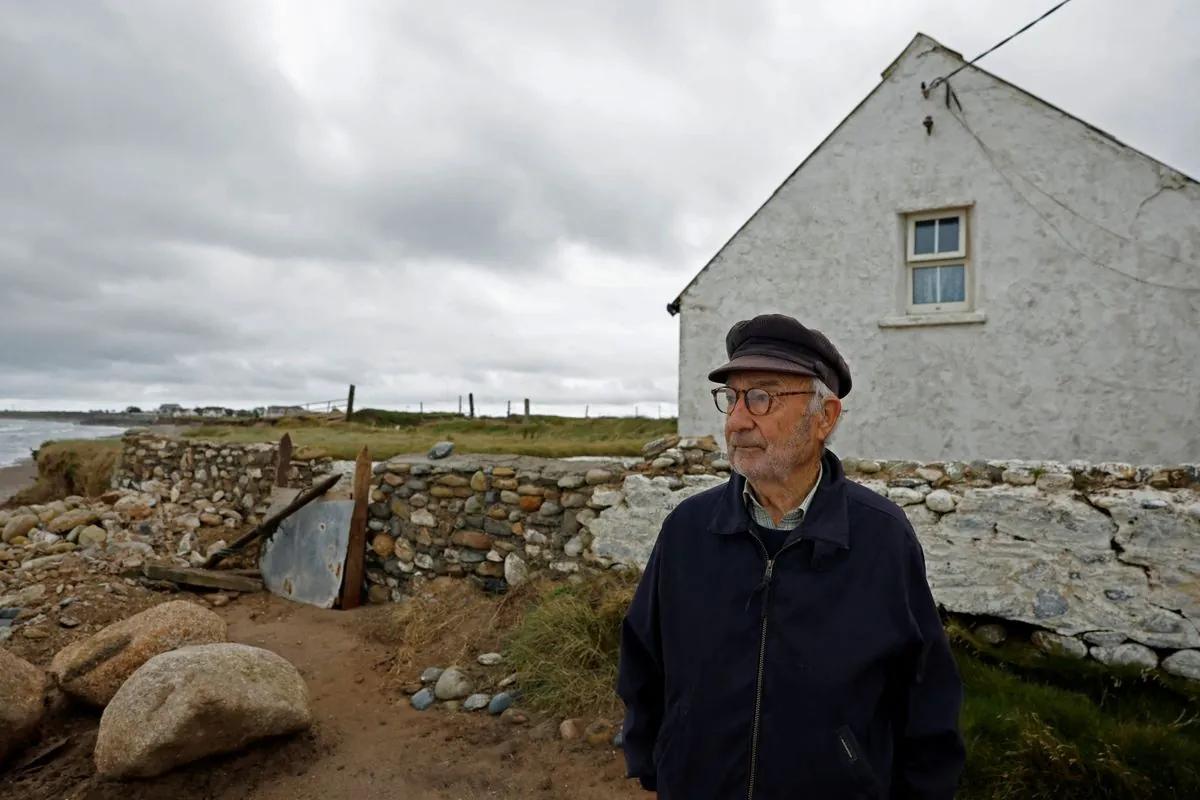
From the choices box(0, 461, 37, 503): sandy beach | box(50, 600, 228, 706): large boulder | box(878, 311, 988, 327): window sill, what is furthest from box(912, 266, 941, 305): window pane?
box(0, 461, 37, 503): sandy beach

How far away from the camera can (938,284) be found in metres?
7.79

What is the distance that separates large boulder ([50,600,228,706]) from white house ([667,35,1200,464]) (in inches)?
236

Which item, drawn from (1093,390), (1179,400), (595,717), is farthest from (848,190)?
(595,717)

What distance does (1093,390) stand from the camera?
700cm

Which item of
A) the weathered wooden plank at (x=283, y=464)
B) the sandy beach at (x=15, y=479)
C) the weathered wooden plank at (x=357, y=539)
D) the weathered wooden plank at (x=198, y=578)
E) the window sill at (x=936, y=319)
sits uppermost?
the window sill at (x=936, y=319)

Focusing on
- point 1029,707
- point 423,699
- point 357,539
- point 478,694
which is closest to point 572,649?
point 478,694

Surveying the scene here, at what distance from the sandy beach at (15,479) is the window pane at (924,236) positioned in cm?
2446

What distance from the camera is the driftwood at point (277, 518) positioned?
6938mm

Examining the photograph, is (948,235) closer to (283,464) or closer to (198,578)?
(283,464)

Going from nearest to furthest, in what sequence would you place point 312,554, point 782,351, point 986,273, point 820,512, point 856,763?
point 856,763 < point 820,512 < point 782,351 < point 312,554 < point 986,273

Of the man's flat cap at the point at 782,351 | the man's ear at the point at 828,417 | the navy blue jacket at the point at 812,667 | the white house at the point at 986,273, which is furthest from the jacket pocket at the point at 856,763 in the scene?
the white house at the point at 986,273

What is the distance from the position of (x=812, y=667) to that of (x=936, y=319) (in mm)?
6825

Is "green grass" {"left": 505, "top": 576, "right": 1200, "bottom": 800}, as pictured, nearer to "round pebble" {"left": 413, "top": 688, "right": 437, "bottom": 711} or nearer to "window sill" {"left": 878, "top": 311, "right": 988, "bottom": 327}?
"round pebble" {"left": 413, "top": 688, "right": 437, "bottom": 711}

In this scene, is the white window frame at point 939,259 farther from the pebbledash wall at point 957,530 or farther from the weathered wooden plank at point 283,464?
the weathered wooden plank at point 283,464
